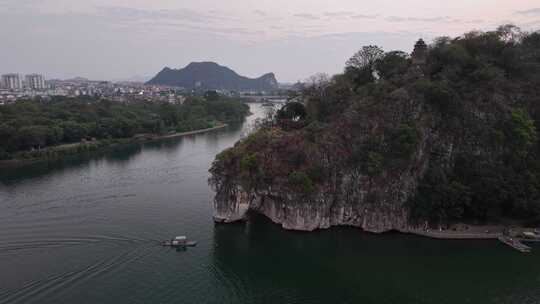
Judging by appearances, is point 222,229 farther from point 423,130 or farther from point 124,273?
point 423,130

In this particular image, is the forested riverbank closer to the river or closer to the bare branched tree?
the river

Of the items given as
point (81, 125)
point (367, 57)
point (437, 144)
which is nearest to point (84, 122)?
point (81, 125)

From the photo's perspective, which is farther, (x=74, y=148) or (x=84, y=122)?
(x=84, y=122)

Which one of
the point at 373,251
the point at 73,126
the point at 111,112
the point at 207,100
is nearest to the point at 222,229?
the point at 373,251

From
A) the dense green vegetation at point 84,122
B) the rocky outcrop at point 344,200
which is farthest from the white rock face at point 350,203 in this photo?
the dense green vegetation at point 84,122

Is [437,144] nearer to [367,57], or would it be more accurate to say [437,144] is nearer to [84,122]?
[367,57]

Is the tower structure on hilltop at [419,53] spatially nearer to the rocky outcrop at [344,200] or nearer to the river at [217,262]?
the rocky outcrop at [344,200]
